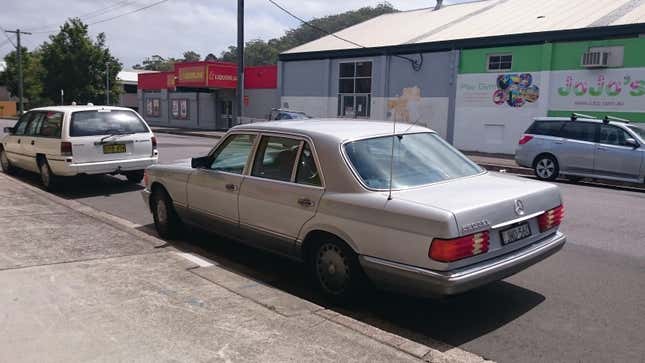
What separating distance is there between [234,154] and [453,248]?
2.88 meters

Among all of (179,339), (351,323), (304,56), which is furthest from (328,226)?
(304,56)

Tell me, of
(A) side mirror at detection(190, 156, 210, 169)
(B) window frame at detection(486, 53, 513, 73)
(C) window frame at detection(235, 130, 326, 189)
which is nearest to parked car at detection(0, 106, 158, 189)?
(A) side mirror at detection(190, 156, 210, 169)

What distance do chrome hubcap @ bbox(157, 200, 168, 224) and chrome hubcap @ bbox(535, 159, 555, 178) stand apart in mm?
10740

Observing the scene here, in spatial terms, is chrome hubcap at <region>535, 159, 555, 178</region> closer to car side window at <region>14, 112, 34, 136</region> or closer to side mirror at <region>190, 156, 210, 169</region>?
side mirror at <region>190, 156, 210, 169</region>

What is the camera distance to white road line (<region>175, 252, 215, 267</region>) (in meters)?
5.69

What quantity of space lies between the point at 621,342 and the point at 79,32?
53422 millimetres

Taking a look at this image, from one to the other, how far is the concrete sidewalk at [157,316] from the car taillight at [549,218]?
5.00 ft

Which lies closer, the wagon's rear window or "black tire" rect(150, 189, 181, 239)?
the wagon's rear window

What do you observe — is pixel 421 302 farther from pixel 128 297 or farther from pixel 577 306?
pixel 128 297

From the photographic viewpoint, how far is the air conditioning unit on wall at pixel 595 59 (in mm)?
20391

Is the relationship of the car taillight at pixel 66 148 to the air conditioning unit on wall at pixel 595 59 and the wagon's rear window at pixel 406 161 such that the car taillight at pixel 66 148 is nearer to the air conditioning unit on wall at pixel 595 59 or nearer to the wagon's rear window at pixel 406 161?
the wagon's rear window at pixel 406 161

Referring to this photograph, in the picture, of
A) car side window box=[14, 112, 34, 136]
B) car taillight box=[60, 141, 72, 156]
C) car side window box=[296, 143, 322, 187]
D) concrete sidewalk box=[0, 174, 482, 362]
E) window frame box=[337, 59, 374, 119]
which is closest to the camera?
concrete sidewalk box=[0, 174, 482, 362]

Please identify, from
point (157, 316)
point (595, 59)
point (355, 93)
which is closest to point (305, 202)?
point (157, 316)

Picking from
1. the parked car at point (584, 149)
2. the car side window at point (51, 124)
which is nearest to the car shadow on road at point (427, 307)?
the car side window at point (51, 124)
